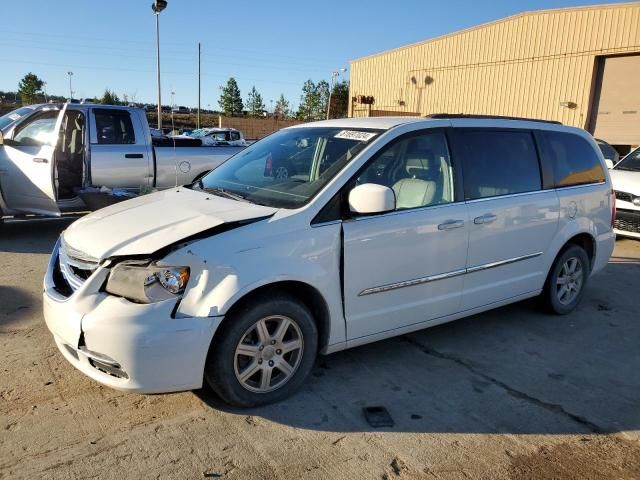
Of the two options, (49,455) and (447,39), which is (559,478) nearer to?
(49,455)

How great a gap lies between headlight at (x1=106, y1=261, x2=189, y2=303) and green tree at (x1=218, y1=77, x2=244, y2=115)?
6373 centimetres

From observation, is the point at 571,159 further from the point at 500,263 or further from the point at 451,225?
the point at 451,225

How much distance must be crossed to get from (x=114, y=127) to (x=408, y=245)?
19.7ft

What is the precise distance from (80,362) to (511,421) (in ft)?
8.44

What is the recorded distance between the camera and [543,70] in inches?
1017

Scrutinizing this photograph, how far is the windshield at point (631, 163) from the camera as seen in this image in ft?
31.4

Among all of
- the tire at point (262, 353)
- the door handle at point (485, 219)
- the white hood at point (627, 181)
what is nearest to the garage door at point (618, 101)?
the white hood at point (627, 181)

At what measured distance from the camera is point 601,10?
75.9ft

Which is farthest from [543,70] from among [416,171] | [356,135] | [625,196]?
[356,135]

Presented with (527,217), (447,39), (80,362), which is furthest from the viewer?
(447,39)

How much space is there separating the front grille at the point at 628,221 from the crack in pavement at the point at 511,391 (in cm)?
584

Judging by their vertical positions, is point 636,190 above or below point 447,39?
below

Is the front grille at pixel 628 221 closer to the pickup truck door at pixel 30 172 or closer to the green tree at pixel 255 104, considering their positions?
the pickup truck door at pixel 30 172

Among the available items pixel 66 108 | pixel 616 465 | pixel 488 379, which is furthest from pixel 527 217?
pixel 66 108
